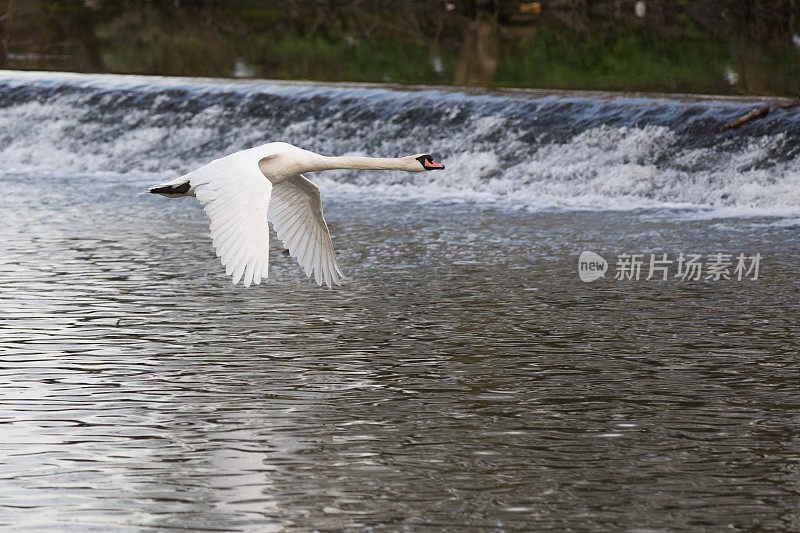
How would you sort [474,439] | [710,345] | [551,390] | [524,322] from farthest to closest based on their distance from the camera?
1. [524,322]
2. [710,345]
3. [551,390]
4. [474,439]

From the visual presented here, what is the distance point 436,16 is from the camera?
48.8 metres

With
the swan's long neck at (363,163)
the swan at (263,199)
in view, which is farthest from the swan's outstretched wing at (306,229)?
the swan's long neck at (363,163)

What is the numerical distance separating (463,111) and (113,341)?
1199cm

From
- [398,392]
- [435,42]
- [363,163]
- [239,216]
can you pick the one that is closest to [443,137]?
[363,163]

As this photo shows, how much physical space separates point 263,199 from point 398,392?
1.50 m

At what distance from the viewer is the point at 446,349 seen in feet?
35.1

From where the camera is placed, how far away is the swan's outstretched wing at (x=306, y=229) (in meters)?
11.5

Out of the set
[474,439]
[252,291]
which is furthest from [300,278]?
[474,439]

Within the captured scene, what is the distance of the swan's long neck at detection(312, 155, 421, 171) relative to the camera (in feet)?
36.3

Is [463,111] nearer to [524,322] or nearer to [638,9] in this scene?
[524,322]

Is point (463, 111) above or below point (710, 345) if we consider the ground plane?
above

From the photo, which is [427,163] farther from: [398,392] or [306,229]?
[398,392]

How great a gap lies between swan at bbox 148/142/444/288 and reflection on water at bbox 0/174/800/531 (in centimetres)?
69

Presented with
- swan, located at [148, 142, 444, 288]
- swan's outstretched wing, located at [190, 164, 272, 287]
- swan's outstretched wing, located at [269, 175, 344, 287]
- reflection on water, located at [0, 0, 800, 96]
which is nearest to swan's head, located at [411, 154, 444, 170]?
swan, located at [148, 142, 444, 288]
